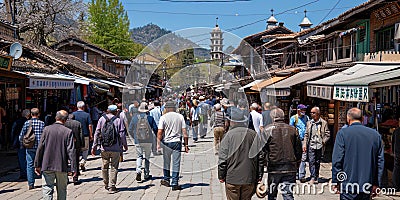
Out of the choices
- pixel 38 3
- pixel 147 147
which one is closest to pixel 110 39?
pixel 38 3

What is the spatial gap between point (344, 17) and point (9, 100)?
12.0 meters

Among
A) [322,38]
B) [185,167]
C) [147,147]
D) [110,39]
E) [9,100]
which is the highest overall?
[110,39]

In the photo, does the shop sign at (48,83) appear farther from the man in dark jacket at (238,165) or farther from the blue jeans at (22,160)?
the man in dark jacket at (238,165)

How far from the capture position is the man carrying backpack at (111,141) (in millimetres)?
7964

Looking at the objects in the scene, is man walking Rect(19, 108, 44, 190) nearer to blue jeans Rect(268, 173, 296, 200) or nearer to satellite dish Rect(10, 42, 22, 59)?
satellite dish Rect(10, 42, 22, 59)

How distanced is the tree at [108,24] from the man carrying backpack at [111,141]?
3831 cm

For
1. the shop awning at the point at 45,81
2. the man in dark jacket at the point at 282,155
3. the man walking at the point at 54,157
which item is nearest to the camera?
the man in dark jacket at the point at 282,155

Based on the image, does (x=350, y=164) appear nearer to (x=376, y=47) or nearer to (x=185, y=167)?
(x=185, y=167)

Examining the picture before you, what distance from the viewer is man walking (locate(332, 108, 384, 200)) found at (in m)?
5.42

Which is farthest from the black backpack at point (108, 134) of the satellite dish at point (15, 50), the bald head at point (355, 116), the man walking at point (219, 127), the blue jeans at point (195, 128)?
Result: the blue jeans at point (195, 128)

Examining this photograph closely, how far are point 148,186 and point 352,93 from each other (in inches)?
186

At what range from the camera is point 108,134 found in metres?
7.95

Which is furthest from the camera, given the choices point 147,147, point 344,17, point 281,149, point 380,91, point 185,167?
point 344,17

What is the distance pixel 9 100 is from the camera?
14.6 m
